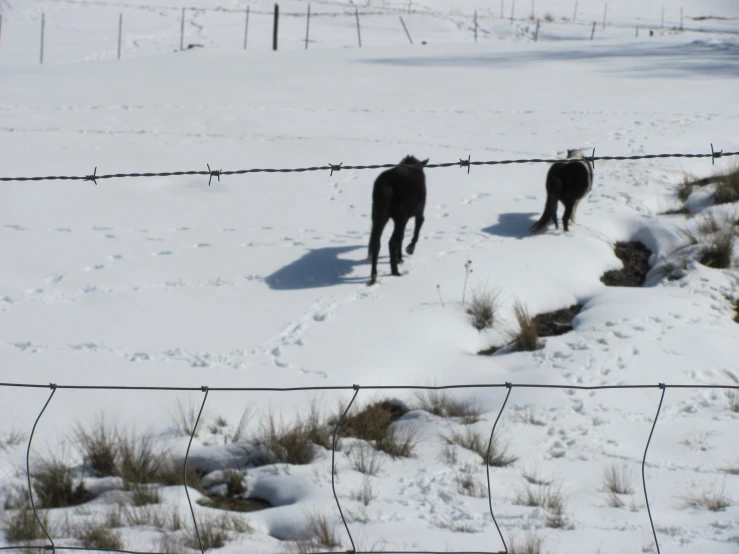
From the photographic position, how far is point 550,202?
9109 mm

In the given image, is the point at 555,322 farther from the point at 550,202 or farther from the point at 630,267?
the point at 550,202

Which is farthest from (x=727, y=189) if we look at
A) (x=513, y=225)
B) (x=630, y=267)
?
(x=513, y=225)

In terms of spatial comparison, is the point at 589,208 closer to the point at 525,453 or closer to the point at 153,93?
the point at 525,453

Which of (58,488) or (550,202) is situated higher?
(550,202)

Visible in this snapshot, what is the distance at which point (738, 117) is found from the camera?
14.3 meters

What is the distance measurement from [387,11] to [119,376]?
33824mm

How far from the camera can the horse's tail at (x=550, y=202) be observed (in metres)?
9.03

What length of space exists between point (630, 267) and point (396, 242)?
108 inches

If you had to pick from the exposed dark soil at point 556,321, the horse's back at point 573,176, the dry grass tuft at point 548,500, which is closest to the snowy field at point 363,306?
the dry grass tuft at point 548,500

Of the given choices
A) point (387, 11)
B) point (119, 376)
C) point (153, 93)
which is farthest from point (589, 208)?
point (387, 11)

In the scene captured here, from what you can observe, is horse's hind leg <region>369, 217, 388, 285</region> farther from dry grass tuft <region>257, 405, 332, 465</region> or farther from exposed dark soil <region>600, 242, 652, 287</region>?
dry grass tuft <region>257, 405, 332, 465</region>

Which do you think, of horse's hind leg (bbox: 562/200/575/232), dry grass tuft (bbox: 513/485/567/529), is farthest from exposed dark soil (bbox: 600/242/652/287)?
→ dry grass tuft (bbox: 513/485/567/529)

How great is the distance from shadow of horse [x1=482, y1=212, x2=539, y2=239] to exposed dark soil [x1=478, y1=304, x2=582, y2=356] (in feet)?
5.33

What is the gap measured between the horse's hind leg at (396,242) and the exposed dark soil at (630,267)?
2.20 meters
